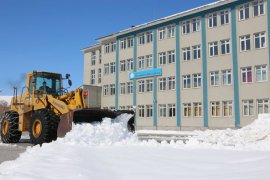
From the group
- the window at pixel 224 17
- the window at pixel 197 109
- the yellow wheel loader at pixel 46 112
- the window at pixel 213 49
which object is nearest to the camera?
the yellow wheel loader at pixel 46 112

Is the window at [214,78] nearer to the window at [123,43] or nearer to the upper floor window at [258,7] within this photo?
the upper floor window at [258,7]

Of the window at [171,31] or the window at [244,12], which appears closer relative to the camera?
the window at [244,12]

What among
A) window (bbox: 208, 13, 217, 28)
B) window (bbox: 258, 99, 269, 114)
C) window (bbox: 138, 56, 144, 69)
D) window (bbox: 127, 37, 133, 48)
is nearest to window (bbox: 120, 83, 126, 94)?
window (bbox: 138, 56, 144, 69)

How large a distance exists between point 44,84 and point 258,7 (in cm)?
2257

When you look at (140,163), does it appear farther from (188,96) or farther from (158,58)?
(158,58)

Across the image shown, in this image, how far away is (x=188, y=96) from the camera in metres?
35.1

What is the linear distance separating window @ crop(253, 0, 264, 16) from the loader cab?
71.0 feet

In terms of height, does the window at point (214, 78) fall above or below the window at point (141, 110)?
above

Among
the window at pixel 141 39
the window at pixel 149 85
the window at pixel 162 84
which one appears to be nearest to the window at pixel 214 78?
the window at pixel 162 84

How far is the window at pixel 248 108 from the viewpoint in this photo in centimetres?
3031

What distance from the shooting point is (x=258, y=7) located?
3073cm

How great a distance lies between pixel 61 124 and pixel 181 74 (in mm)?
24676

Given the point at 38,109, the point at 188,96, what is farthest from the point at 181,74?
the point at 38,109

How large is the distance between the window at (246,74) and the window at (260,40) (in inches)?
84.4
